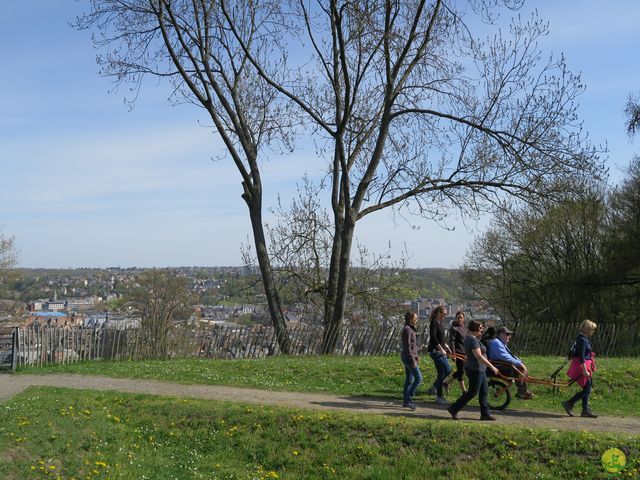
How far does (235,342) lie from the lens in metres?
23.0

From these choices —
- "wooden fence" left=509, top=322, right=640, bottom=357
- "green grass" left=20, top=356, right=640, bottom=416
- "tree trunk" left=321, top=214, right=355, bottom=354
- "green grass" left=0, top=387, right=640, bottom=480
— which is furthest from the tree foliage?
"green grass" left=0, top=387, right=640, bottom=480

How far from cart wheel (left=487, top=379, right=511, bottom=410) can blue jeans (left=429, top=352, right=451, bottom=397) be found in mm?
863

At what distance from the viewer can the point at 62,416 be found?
40.0 ft

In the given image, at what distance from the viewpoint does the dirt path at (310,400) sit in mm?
12109

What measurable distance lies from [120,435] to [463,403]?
5.55 m

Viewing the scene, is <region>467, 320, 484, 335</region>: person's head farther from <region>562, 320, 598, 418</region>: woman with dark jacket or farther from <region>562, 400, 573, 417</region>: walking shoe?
<region>562, 400, 573, 417</region>: walking shoe

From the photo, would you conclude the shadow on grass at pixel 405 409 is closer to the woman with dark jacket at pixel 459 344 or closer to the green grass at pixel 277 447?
the woman with dark jacket at pixel 459 344

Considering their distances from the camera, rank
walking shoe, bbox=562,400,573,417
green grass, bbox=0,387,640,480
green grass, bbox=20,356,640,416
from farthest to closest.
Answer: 1. green grass, bbox=20,356,640,416
2. walking shoe, bbox=562,400,573,417
3. green grass, bbox=0,387,640,480

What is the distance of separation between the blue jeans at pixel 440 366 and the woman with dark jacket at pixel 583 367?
2.19 metres

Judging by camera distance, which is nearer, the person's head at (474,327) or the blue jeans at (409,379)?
the person's head at (474,327)

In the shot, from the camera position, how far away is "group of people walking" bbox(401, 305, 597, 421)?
11914 mm

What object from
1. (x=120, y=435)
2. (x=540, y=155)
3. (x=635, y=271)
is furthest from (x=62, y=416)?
(x=635, y=271)

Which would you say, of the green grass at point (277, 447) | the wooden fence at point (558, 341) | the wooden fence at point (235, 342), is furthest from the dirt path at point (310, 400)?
the wooden fence at point (558, 341)

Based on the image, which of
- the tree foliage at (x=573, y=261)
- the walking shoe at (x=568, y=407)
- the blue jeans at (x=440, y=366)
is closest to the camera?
the walking shoe at (x=568, y=407)
